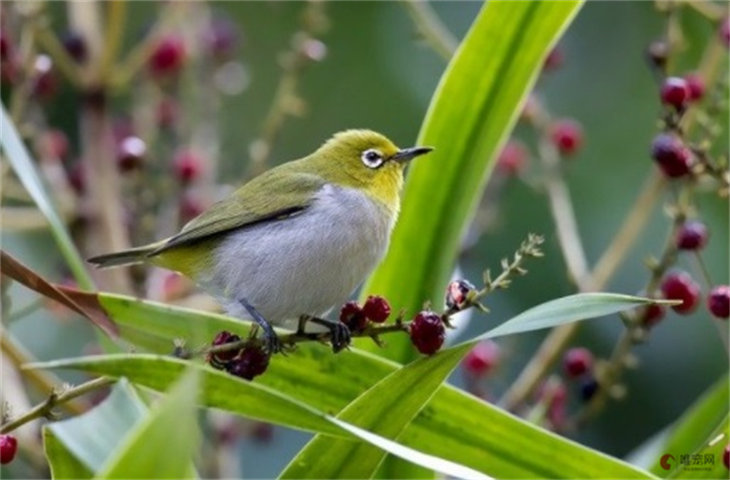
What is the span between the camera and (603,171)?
5.19 meters

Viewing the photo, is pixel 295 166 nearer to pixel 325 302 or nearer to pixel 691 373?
pixel 325 302

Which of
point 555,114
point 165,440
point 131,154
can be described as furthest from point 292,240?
point 555,114

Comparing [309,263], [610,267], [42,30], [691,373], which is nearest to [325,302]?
[309,263]

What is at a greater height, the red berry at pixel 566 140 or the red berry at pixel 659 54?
the red berry at pixel 659 54

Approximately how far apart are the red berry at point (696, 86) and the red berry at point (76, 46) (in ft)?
4.02

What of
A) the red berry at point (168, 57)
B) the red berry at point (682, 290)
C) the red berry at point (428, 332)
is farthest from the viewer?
the red berry at point (168, 57)

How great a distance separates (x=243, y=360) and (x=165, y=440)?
2.16 feet

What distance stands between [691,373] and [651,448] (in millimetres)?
2578

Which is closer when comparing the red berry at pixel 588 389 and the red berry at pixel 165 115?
the red berry at pixel 588 389

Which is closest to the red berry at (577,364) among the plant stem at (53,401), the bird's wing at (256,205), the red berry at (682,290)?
the red berry at (682,290)

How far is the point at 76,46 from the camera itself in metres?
2.71

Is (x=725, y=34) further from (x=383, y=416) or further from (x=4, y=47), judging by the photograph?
(x=4, y=47)

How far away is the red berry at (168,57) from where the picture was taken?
2.92 m

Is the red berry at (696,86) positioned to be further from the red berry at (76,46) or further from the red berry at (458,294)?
the red berry at (76,46)
